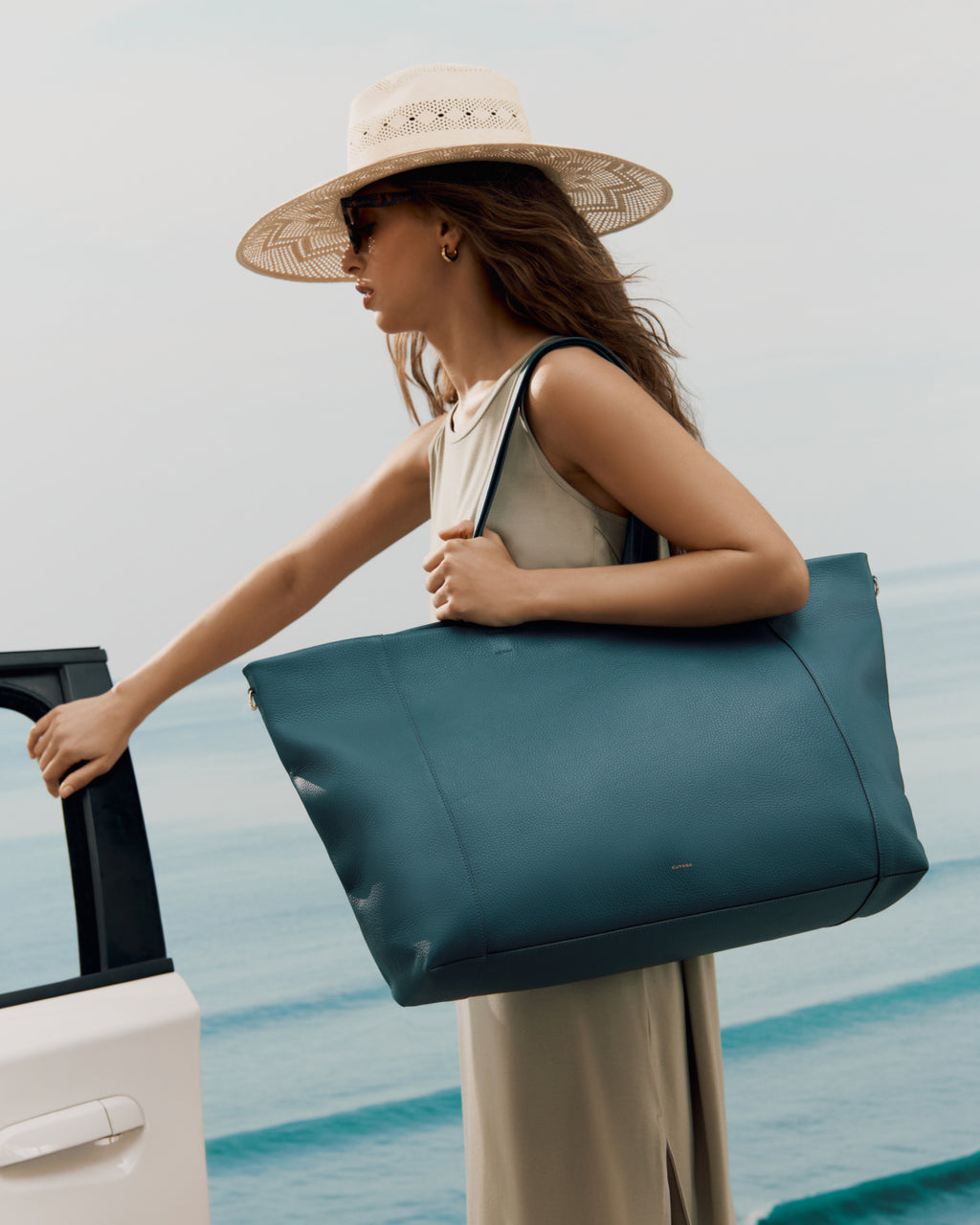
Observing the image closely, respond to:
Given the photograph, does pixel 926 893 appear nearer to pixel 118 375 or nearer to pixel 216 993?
pixel 216 993

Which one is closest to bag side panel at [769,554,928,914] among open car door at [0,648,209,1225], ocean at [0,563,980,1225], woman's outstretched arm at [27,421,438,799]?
woman's outstretched arm at [27,421,438,799]

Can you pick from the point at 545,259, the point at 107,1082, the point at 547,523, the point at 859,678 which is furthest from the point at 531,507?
the point at 107,1082

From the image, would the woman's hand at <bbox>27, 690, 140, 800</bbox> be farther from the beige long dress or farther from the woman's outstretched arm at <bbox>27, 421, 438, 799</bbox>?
the beige long dress

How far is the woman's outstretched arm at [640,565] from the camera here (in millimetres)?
1021

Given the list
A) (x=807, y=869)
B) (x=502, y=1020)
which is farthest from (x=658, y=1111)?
(x=807, y=869)

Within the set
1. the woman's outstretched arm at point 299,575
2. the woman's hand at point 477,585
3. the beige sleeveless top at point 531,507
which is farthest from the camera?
the woman's outstretched arm at point 299,575

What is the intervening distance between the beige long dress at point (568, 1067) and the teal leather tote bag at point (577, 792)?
6 centimetres

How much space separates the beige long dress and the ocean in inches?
76.1

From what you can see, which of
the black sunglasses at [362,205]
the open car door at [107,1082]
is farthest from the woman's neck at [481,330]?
the open car door at [107,1082]

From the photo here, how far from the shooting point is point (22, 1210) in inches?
32.8

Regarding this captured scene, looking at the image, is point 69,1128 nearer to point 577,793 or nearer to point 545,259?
point 577,793

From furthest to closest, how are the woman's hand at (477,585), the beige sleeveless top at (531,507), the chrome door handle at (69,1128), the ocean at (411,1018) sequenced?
1. the ocean at (411,1018)
2. the beige sleeveless top at (531,507)
3. the woman's hand at (477,585)
4. the chrome door handle at (69,1128)

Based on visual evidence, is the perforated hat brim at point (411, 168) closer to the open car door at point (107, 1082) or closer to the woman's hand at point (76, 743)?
the woman's hand at point (76, 743)

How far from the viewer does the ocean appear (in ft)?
11.1
